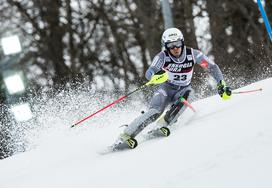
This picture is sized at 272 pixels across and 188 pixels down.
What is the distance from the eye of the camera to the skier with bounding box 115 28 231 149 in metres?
5.98

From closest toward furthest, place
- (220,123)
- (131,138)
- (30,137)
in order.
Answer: (220,123) < (131,138) < (30,137)

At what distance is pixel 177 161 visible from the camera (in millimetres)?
4273

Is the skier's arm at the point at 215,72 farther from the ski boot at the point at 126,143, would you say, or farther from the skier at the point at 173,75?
the ski boot at the point at 126,143

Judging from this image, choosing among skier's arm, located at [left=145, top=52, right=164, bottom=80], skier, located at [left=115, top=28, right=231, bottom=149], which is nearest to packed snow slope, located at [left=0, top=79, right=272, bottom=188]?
skier, located at [left=115, top=28, right=231, bottom=149]

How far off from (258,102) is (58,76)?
42.3 feet

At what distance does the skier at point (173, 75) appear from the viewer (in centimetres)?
598

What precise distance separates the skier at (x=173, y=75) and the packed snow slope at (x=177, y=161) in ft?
0.95

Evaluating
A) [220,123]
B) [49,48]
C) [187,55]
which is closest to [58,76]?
[49,48]

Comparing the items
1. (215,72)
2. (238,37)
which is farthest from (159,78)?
(238,37)

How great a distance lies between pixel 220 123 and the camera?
5.15m

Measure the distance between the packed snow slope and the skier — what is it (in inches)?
11.4

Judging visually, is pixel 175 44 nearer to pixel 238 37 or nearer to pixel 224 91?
pixel 224 91

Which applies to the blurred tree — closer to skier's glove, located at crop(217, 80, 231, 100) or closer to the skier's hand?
skier's glove, located at crop(217, 80, 231, 100)

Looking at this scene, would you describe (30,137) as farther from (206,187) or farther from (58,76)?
(58,76)
